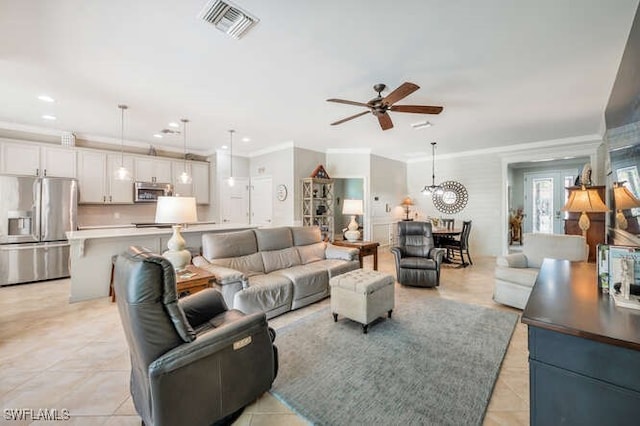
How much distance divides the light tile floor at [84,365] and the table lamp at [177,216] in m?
0.90

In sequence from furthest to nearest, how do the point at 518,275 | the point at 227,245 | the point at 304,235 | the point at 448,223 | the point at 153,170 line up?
the point at 448,223
the point at 153,170
the point at 304,235
the point at 227,245
the point at 518,275

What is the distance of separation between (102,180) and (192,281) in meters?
4.47

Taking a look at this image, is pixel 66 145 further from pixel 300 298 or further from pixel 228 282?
pixel 300 298

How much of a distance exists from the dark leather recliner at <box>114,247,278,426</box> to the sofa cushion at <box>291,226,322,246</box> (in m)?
2.51

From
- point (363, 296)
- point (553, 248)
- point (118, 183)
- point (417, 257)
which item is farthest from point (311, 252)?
point (118, 183)

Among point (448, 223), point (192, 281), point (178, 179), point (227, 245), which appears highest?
point (178, 179)

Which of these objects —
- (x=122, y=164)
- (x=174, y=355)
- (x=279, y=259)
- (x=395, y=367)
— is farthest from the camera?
(x=122, y=164)

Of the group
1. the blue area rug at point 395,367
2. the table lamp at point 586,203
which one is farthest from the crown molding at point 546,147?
the blue area rug at point 395,367

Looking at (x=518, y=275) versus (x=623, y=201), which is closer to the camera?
(x=623, y=201)

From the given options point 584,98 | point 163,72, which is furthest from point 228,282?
point 584,98

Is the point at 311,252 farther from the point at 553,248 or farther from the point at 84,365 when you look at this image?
the point at 553,248

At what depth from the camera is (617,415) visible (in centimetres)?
94

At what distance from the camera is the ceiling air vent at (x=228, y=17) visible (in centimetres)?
194

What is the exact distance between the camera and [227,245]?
3479 mm
